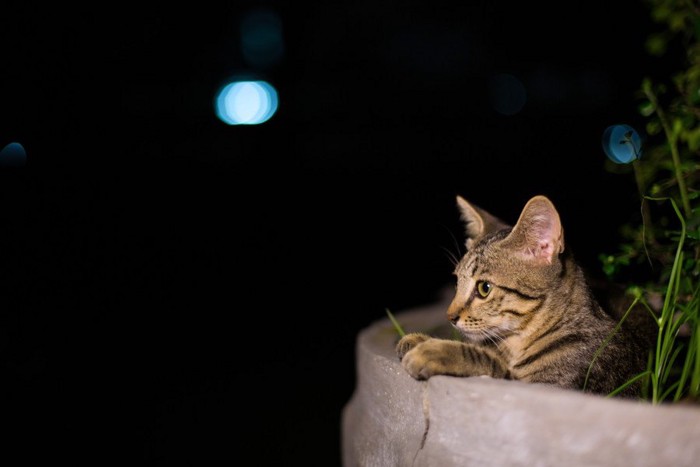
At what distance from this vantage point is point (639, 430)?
1700mm

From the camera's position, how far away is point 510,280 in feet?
8.57

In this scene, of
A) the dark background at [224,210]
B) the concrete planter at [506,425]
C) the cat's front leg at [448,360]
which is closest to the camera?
the concrete planter at [506,425]

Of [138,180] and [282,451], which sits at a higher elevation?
[138,180]

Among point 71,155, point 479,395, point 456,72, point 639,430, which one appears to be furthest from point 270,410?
point 456,72

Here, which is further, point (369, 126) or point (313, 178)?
point (369, 126)

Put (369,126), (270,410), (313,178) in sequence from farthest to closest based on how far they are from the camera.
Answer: (369,126) < (313,178) < (270,410)

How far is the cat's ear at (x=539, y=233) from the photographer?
2.47 meters

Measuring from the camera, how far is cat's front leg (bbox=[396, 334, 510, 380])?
7.21ft

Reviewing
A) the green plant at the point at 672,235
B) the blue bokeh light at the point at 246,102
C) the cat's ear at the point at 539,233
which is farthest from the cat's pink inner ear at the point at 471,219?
the blue bokeh light at the point at 246,102

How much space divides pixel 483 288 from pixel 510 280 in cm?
12

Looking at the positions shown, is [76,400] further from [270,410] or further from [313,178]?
[313,178]

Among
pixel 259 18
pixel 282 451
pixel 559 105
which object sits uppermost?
pixel 259 18

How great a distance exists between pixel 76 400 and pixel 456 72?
1709 centimetres

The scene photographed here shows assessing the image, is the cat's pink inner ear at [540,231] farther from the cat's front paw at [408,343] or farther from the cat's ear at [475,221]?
the cat's front paw at [408,343]
